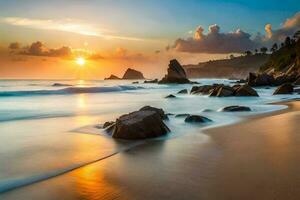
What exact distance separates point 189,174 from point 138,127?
352cm

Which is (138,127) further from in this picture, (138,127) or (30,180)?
(30,180)

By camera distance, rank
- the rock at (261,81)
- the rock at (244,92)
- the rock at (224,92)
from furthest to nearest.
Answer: the rock at (261,81)
the rock at (224,92)
the rock at (244,92)

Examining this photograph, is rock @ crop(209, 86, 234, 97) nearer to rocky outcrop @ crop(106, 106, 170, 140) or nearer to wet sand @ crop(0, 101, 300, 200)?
rocky outcrop @ crop(106, 106, 170, 140)

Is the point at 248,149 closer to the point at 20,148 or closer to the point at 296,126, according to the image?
the point at 296,126

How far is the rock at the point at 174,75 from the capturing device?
281ft

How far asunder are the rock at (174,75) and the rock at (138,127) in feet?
250

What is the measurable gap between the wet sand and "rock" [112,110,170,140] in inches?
23.0

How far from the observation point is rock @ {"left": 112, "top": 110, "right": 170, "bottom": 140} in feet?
29.1

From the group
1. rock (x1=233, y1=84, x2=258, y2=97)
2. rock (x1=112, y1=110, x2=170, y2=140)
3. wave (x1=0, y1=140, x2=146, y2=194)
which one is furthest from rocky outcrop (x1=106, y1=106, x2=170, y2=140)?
rock (x1=233, y1=84, x2=258, y2=97)

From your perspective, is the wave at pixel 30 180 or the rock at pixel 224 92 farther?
the rock at pixel 224 92

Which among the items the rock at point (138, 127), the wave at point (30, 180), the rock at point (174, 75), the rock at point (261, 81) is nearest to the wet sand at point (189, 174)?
the wave at point (30, 180)

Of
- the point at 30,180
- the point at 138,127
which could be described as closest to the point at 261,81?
the point at 138,127

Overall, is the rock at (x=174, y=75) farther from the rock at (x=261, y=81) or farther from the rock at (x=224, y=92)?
the rock at (x=224, y=92)

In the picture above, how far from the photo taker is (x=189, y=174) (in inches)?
218
